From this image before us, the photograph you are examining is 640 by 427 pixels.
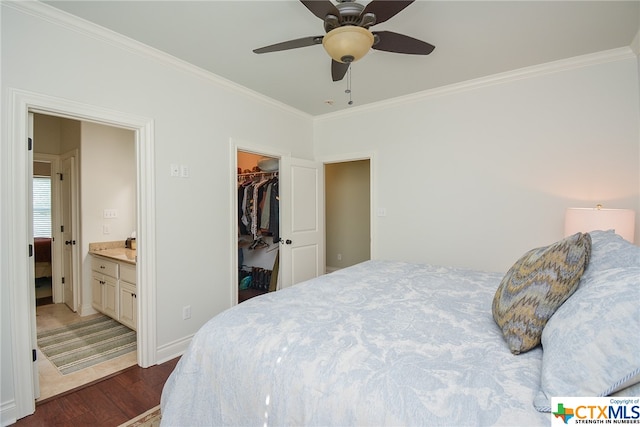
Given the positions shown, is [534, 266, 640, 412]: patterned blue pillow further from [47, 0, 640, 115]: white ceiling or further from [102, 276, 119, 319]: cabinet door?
[102, 276, 119, 319]: cabinet door

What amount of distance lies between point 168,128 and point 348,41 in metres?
1.78

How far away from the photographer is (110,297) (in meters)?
3.24

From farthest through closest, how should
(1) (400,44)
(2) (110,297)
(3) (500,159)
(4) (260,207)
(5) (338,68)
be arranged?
(4) (260,207), (2) (110,297), (3) (500,159), (5) (338,68), (1) (400,44)

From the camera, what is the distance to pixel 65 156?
374 cm

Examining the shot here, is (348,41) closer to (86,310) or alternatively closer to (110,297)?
(110,297)

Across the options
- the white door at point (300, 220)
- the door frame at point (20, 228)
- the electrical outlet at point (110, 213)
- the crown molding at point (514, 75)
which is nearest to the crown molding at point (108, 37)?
the door frame at point (20, 228)

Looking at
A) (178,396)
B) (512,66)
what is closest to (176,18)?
(178,396)

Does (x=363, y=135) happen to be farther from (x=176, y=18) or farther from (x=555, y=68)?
(x=176, y=18)

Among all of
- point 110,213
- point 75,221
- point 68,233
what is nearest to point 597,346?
point 110,213

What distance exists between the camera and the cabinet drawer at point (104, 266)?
3.18 m

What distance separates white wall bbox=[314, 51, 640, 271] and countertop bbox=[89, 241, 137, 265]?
288 centimetres

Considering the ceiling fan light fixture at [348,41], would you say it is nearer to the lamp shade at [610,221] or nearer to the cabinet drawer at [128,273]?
the lamp shade at [610,221]

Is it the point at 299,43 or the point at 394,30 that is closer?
the point at 299,43

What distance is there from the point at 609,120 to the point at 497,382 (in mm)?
2825
